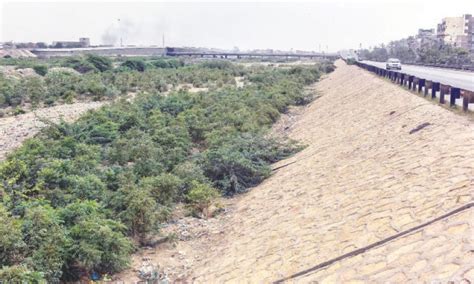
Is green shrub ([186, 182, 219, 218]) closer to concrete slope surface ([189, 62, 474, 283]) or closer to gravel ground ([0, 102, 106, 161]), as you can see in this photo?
concrete slope surface ([189, 62, 474, 283])

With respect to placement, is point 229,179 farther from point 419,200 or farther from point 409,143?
point 419,200

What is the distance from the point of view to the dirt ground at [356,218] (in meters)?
5.78

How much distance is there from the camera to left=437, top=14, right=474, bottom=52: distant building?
331ft

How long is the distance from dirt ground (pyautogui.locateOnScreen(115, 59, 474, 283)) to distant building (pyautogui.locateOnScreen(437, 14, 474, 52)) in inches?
3904

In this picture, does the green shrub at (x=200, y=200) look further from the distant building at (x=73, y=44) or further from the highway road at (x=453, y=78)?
the distant building at (x=73, y=44)

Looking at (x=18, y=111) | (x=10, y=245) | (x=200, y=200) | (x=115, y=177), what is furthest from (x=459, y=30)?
(x=10, y=245)

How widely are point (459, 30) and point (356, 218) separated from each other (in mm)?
117183

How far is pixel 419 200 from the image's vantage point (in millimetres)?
7133

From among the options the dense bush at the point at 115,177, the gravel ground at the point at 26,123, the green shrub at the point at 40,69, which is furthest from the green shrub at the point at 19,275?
the green shrub at the point at 40,69

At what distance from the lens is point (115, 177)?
1285 centimetres

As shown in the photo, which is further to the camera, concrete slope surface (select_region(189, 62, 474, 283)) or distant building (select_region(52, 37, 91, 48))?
distant building (select_region(52, 37, 91, 48))

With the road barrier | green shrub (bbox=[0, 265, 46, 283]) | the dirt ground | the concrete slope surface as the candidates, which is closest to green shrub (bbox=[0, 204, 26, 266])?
green shrub (bbox=[0, 265, 46, 283])

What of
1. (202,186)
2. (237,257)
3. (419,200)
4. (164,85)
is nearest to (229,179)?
(202,186)

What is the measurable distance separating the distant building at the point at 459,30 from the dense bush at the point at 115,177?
91795 mm
